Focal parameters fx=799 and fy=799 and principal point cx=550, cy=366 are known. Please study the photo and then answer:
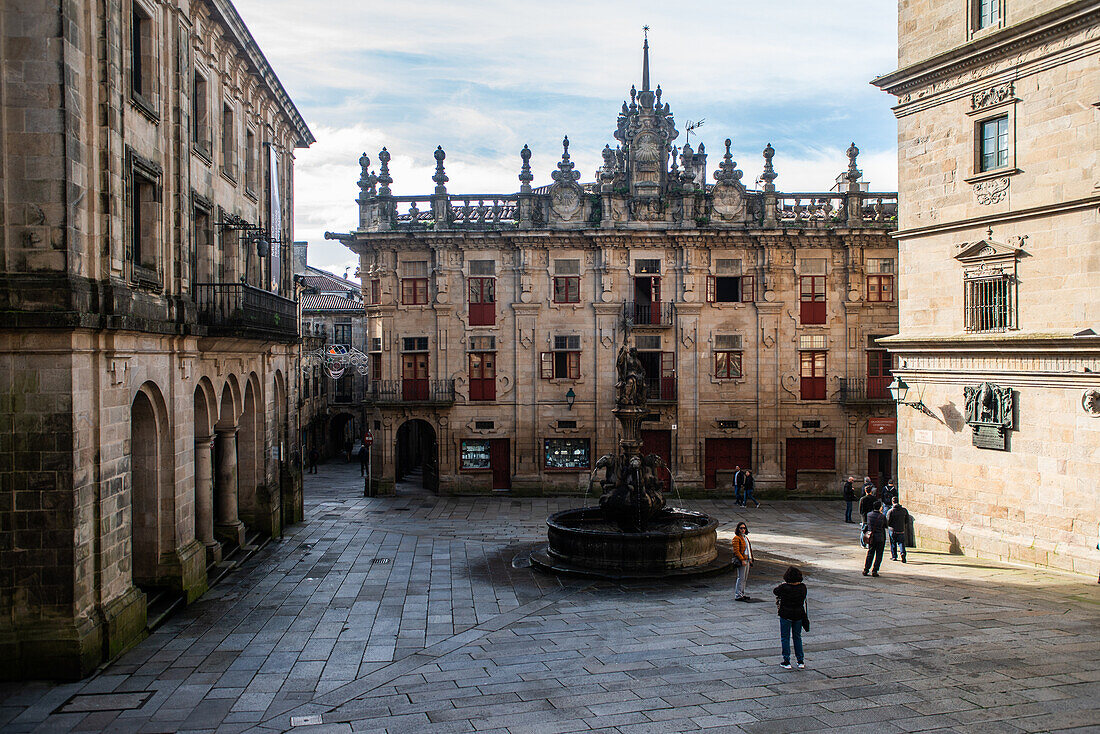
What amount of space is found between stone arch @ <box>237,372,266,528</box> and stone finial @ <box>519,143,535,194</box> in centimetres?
1513

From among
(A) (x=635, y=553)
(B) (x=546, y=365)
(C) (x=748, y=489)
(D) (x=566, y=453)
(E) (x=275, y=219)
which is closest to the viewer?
(A) (x=635, y=553)

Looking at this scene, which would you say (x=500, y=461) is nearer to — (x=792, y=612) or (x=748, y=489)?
(x=748, y=489)

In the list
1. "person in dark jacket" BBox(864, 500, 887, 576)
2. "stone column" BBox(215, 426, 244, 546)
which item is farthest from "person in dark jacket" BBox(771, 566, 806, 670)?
"stone column" BBox(215, 426, 244, 546)

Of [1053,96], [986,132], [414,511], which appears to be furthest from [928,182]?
[414,511]

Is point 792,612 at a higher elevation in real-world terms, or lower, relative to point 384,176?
lower

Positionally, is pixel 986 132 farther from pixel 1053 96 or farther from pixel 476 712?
pixel 476 712

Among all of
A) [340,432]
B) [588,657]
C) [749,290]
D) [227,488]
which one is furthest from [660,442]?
[340,432]

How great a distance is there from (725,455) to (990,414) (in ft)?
48.8

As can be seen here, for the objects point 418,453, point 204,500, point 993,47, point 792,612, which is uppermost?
point 993,47

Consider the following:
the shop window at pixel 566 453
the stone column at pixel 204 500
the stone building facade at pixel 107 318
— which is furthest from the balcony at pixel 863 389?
the stone column at pixel 204 500

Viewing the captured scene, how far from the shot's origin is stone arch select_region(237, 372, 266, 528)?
2233 centimetres

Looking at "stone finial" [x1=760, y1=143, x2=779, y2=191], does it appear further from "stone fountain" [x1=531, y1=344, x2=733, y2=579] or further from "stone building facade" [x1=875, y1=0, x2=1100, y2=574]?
"stone fountain" [x1=531, y1=344, x2=733, y2=579]

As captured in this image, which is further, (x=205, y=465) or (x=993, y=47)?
(x=205, y=465)

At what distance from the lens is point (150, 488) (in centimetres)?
1543
